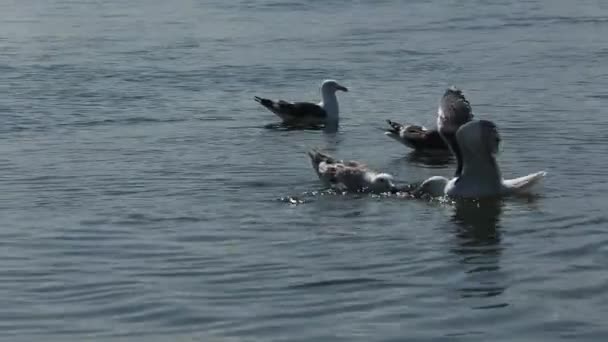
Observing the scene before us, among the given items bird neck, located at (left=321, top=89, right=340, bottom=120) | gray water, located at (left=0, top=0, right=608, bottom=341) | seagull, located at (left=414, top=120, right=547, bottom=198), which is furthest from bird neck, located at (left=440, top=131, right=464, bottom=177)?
bird neck, located at (left=321, top=89, right=340, bottom=120)

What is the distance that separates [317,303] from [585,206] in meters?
4.54

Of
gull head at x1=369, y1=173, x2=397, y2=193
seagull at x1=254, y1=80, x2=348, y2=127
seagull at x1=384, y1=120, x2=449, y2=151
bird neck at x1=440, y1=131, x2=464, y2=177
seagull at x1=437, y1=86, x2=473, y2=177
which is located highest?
seagull at x1=437, y1=86, x2=473, y2=177

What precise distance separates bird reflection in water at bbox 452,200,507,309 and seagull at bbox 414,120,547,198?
0.60 ft

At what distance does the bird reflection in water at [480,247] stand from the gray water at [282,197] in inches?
1.6

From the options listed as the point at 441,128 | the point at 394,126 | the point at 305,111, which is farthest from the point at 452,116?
the point at 305,111

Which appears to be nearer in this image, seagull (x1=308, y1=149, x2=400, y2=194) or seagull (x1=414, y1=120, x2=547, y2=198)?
seagull (x1=414, y1=120, x2=547, y2=198)

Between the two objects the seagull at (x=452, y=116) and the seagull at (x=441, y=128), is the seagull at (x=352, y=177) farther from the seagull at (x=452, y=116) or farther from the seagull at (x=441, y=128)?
the seagull at (x=441, y=128)

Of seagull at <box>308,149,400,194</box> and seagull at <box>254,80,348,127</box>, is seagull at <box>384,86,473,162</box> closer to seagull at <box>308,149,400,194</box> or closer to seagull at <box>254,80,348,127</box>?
seagull at <box>308,149,400,194</box>

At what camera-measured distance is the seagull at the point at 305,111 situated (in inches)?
862

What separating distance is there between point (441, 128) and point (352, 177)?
68.7 inches

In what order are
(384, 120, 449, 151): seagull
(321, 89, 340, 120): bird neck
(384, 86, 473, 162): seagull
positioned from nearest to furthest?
(384, 86, 473, 162): seagull
(384, 120, 449, 151): seagull
(321, 89, 340, 120): bird neck

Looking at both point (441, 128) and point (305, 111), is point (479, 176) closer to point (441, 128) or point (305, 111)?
point (441, 128)

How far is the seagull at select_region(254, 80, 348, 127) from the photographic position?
2189 cm

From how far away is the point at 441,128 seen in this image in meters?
17.0
